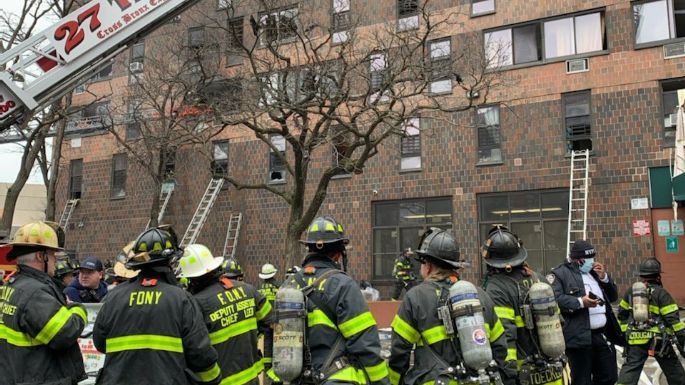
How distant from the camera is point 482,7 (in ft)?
67.1

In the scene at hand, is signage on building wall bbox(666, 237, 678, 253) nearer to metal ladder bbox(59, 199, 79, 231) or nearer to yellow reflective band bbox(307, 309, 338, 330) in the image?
yellow reflective band bbox(307, 309, 338, 330)

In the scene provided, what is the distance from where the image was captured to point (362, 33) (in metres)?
21.5

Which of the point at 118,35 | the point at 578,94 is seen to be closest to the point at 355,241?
the point at 578,94

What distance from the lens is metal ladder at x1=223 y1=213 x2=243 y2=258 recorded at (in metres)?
23.1

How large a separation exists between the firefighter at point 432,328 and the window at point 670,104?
1591 cm

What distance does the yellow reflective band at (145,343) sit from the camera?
3746 millimetres

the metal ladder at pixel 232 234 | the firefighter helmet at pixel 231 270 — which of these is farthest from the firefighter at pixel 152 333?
the metal ladder at pixel 232 234

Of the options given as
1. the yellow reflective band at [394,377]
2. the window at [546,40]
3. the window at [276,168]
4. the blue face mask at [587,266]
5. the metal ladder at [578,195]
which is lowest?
the yellow reflective band at [394,377]

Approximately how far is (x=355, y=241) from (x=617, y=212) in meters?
8.69

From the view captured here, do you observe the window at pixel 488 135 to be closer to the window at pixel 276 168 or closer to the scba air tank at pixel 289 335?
the window at pixel 276 168

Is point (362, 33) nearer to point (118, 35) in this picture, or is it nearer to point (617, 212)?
point (617, 212)

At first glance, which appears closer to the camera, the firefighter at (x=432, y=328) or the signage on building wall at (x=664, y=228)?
the firefighter at (x=432, y=328)

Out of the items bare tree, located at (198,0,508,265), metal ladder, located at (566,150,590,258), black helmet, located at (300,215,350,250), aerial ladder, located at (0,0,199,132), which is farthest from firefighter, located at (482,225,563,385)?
metal ladder, located at (566,150,590,258)

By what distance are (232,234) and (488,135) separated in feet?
34.9
